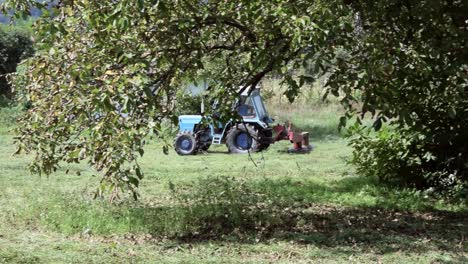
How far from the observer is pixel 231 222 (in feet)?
24.1

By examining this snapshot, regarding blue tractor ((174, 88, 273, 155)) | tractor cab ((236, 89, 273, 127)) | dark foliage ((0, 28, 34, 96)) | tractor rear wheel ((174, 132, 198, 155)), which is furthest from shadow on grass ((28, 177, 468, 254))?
dark foliage ((0, 28, 34, 96))

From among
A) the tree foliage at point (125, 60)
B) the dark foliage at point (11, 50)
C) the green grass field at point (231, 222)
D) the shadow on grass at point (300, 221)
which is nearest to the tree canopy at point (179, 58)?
the tree foliage at point (125, 60)

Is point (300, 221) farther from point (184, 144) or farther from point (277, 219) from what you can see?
point (184, 144)

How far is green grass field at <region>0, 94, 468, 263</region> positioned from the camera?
6.11 m

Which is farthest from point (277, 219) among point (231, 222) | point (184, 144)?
point (184, 144)

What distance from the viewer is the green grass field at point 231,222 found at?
6.11 metres

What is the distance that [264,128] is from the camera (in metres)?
15.0

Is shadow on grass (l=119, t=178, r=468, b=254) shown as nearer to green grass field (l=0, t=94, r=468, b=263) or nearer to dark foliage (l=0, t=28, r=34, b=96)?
green grass field (l=0, t=94, r=468, b=263)

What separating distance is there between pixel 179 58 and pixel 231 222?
6.27ft

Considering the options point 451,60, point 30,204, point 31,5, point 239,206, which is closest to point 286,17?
point 451,60

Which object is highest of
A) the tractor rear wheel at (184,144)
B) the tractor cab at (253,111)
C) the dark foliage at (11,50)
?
the dark foliage at (11,50)

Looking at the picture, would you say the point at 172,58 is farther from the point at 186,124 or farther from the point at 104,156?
the point at 186,124

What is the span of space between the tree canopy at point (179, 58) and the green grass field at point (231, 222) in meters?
0.84

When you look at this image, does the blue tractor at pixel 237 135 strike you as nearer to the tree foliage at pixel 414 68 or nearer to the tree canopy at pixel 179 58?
the tree foliage at pixel 414 68
